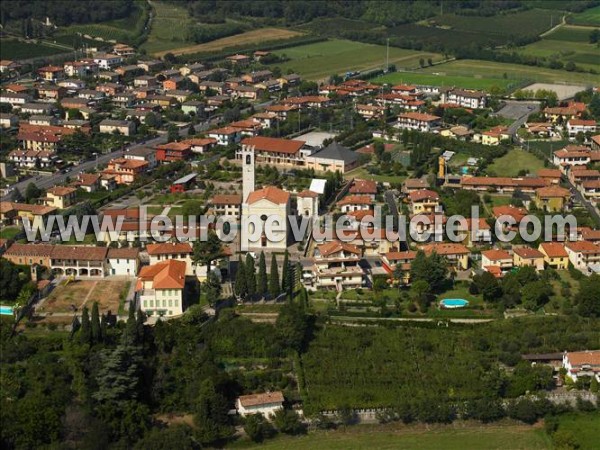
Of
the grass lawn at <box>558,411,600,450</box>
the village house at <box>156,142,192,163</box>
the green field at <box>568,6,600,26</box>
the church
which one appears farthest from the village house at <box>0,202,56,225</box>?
the green field at <box>568,6,600,26</box>

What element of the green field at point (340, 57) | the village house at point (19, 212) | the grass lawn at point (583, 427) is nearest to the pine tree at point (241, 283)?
the village house at point (19, 212)

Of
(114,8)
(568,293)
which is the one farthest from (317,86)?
(568,293)

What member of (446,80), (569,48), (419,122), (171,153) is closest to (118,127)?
(171,153)

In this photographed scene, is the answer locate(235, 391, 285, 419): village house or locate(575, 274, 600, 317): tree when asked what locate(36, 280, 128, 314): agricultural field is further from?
locate(575, 274, 600, 317): tree

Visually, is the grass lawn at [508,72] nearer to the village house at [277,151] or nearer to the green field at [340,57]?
the green field at [340,57]

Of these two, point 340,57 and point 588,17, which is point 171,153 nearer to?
point 340,57

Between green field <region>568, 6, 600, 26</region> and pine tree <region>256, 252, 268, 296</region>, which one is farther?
green field <region>568, 6, 600, 26</region>
